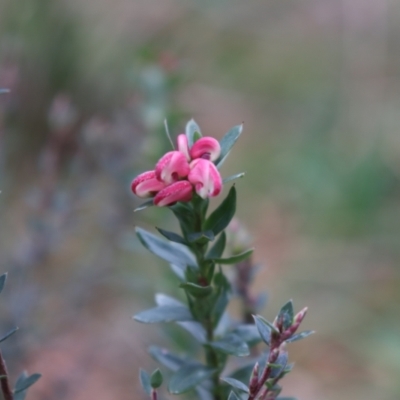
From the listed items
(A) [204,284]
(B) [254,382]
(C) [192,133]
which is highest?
(C) [192,133]

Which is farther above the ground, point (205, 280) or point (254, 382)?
point (205, 280)

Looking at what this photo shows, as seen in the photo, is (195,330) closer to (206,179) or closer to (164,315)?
(164,315)

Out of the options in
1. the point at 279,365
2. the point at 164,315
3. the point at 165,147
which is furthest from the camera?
the point at 165,147

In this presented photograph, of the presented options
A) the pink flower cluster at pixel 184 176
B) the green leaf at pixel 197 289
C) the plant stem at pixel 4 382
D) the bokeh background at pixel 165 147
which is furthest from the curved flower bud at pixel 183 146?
the bokeh background at pixel 165 147

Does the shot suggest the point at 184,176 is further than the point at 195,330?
No

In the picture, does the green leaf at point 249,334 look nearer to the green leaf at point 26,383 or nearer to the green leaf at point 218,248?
the green leaf at point 218,248

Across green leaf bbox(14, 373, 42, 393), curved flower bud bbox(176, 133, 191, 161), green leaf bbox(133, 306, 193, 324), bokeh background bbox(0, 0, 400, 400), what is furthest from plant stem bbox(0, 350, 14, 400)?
bokeh background bbox(0, 0, 400, 400)

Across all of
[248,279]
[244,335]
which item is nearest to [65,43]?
[248,279]

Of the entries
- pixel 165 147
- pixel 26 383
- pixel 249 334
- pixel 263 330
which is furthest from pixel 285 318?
pixel 165 147
